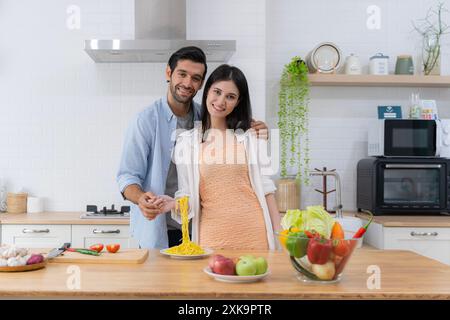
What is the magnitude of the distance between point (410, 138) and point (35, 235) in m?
2.88

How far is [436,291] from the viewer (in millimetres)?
1685

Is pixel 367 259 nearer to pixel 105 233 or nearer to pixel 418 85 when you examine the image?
pixel 105 233

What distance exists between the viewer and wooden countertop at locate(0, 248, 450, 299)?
1.64m

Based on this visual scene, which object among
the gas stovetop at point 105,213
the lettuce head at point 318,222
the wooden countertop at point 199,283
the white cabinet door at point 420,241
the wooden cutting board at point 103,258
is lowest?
the white cabinet door at point 420,241

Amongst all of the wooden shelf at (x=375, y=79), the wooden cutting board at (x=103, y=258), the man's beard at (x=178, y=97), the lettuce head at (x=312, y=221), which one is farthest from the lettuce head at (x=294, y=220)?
the wooden shelf at (x=375, y=79)

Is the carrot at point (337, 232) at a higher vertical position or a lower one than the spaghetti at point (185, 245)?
higher

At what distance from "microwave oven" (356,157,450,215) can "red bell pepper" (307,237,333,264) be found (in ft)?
7.93

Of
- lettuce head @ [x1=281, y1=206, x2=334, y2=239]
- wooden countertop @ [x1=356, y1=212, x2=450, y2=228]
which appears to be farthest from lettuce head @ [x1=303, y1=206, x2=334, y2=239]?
wooden countertop @ [x1=356, y1=212, x2=450, y2=228]

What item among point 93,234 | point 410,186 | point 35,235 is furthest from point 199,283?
point 410,186

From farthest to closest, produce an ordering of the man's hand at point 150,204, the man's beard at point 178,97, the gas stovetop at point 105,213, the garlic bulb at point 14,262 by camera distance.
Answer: the gas stovetop at point 105,213, the man's beard at point 178,97, the man's hand at point 150,204, the garlic bulb at point 14,262

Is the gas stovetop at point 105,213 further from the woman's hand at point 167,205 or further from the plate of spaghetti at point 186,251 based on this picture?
the plate of spaghetti at point 186,251

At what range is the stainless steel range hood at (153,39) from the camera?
365cm

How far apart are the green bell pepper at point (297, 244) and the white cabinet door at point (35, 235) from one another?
7.77 feet
